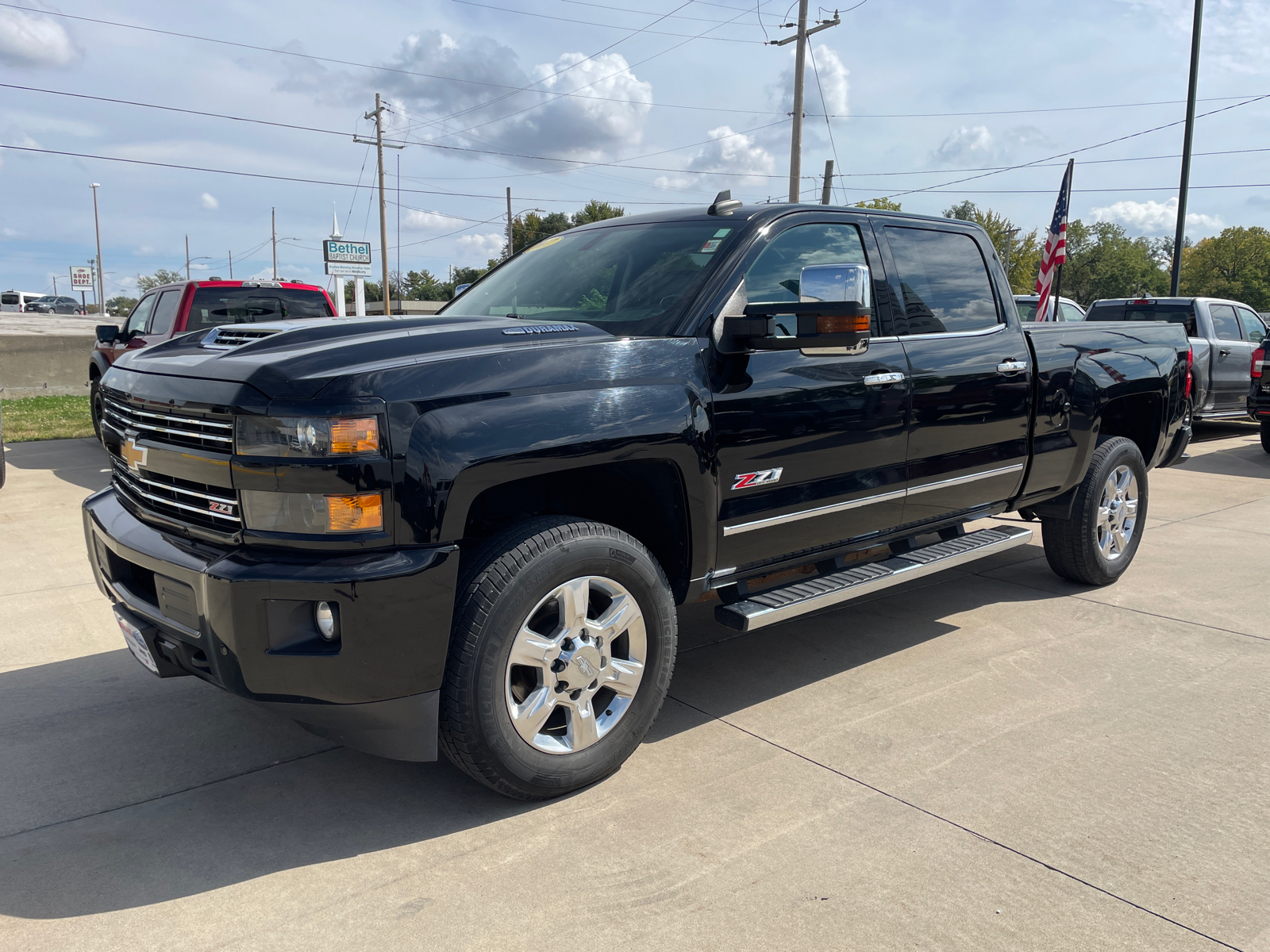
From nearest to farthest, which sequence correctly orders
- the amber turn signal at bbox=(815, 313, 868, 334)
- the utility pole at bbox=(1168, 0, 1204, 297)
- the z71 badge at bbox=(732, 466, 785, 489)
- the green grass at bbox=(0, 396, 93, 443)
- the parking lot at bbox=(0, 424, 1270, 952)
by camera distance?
the parking lot at bbox=(0, 424, 1270, 952) → the amber turn signal at bbox=(815, 313, 868, 334) → the z71 badge at bbox=(732, 466, 785, 489) → the green grass at bbox=(0, 396, 93, 443) → the utility pole at bbox=(1168, 0, 1204, 297)

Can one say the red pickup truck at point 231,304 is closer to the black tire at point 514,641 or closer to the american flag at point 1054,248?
the black tire at point 514,641

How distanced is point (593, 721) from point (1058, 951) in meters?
1.43

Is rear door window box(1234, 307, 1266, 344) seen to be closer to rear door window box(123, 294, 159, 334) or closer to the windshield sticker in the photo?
the windshield sticker

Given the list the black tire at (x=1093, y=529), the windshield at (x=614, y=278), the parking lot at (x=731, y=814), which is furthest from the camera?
the black tire at (x=1093, y=529)

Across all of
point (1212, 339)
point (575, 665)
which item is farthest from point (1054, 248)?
point (575, 665)

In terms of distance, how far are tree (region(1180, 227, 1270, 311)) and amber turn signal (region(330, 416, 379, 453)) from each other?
3982 inches

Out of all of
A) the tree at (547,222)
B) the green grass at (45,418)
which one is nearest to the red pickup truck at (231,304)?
the green grass at (45,418)

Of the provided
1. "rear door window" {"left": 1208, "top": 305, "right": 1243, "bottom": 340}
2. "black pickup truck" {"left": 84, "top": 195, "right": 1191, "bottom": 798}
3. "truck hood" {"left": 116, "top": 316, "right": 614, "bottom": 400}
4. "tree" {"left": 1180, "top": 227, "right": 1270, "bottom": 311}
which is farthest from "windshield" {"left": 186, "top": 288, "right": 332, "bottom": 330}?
"tree" {"left": 1180, "top": 227, "right": 1270, "bottom": 311}

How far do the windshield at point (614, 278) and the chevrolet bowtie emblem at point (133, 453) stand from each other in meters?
1.45

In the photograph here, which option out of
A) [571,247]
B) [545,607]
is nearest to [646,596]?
[545,607]

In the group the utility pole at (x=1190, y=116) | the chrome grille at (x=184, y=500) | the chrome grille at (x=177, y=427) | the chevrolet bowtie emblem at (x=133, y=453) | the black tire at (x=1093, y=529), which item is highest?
the utility pole at (x=1190, y=116)

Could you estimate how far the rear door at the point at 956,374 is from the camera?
13.6 ft

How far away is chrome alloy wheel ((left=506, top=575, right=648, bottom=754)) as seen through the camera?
9.50 feet

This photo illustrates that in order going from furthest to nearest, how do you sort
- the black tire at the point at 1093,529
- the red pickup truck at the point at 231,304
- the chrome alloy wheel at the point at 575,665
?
1. the red pickup truck at the point at 231,304
2. the black tire at the point at 1093,529
3. the chrome alloy wheel at the point at 575,665
